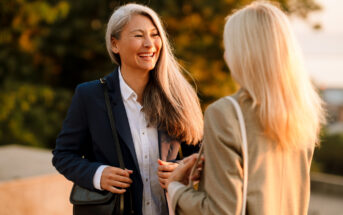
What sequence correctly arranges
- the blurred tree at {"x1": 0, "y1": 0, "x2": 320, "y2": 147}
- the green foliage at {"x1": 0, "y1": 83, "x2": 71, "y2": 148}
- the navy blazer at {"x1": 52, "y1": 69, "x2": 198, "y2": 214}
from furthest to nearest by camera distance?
the blurred tree at {"x1": 0, "y1": 0, "x2": 320, "y2": 147} → the green foliage at {"x1": 0, "y1": 83, "x2": 71, "y2": 148} → the navy blazer at {"x1": 52, "y1": 69, "x2": 198, "y2": 214}

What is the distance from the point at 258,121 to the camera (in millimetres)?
1595

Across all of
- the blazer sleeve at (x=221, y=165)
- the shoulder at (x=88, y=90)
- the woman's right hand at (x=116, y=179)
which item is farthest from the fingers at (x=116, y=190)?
the blazer sleeve at (x=221, y=165)

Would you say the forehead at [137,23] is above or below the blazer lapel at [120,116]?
above

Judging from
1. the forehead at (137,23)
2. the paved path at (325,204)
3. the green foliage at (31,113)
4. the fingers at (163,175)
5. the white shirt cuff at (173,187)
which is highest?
the forehead at (137,23)

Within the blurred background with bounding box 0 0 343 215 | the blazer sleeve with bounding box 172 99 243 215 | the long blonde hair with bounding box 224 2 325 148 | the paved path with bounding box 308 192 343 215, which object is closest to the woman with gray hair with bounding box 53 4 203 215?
the blazer sleeve with bounding box 172 99 243 215

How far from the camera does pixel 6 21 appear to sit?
24.9ft

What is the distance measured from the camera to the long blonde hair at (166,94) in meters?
2.42

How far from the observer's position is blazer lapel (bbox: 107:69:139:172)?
232 cm

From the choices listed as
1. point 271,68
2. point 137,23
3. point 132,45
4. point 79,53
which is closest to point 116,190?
point 132,45

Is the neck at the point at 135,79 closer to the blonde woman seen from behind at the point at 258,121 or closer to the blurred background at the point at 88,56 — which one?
the blonde woman seen from behind at the point at 258,121

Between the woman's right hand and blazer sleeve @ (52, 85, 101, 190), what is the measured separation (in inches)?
4.0

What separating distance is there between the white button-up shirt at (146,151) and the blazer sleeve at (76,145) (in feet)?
0.37

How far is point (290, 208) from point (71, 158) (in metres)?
1.27

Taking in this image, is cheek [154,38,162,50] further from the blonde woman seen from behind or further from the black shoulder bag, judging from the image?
the blonde woman seen from behind
